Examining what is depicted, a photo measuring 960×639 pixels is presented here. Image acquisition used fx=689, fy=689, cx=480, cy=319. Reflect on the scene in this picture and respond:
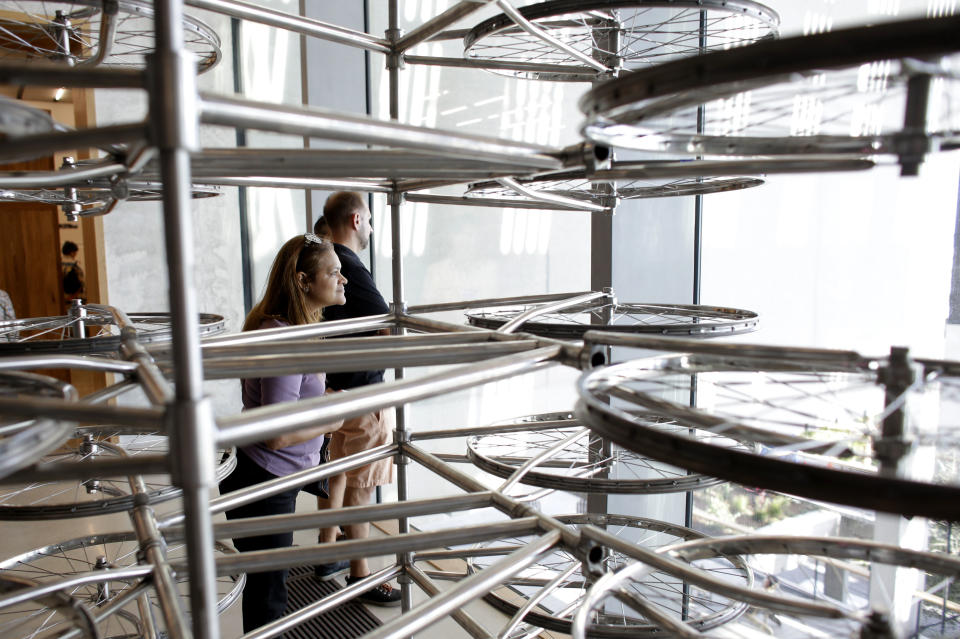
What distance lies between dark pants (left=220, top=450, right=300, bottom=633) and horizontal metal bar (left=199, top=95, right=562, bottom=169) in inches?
64.5

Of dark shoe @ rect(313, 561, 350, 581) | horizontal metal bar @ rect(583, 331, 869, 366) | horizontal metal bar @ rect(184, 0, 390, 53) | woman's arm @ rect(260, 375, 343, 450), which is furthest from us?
dark shoe @ rect(313, 561, 350, 581)

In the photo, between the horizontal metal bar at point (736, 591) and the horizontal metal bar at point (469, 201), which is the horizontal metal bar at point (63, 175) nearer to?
the horizontal metal bar at point (469, 201)

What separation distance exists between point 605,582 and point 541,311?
0.71 metres

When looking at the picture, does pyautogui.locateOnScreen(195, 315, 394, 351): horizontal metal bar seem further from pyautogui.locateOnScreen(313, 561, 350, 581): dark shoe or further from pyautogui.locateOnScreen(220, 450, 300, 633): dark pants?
pyautogui.locateOnScreen(313, 561, 350, 581): dark shoe

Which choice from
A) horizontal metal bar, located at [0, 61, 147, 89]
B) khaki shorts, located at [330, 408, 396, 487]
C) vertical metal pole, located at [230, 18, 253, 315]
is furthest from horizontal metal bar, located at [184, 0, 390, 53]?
vertical metal pole, located at [230, 18, 253, 315]

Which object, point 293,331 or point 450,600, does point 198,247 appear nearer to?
point 293,331

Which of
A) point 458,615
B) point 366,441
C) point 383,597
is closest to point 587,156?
point 458,615

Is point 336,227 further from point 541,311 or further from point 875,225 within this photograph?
point 875,225

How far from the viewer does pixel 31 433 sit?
0.64 metres

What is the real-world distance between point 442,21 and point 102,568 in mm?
1811

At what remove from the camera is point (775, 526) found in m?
2.86

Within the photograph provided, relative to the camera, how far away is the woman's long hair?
2.20 metres

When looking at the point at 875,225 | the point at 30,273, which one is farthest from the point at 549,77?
the point at 30,273

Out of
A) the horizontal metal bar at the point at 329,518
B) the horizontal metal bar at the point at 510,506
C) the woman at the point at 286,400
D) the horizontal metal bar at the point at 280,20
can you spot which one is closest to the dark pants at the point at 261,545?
the woman at the point at 286,400
